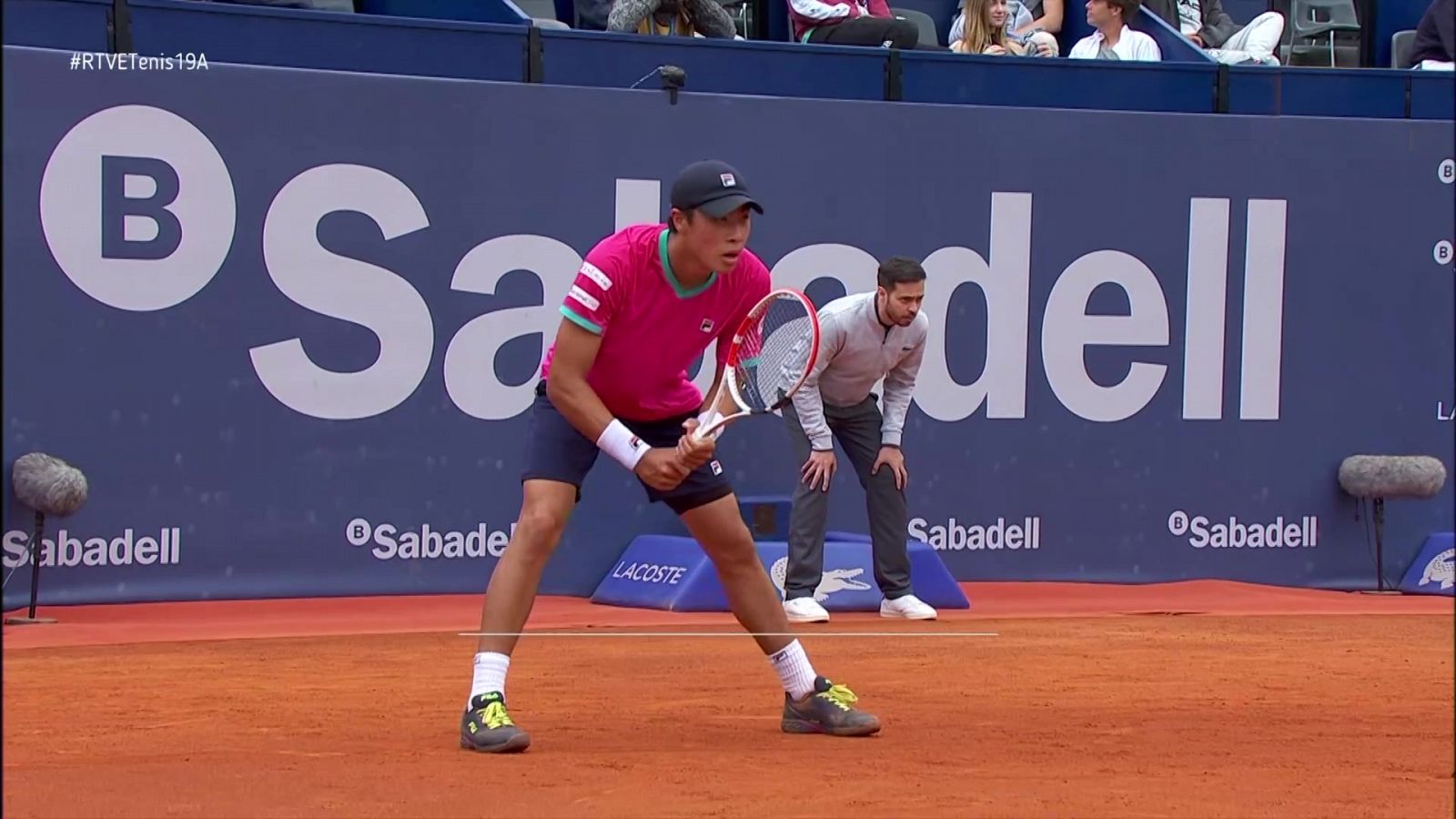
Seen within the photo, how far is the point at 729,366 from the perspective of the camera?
16.1 ft

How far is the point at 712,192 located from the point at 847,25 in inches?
242

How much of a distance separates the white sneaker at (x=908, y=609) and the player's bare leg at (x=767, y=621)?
136 inches

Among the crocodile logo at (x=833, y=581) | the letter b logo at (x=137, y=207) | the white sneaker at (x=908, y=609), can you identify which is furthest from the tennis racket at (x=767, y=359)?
the letter b logo at (x=137, y=207)

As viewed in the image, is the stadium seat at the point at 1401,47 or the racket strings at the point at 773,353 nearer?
the racket strings at the point at 773,353

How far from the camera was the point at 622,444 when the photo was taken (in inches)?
180

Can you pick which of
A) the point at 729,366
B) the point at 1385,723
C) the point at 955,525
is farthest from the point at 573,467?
the point at 955,525

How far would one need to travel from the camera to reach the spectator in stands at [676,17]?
32.4ft

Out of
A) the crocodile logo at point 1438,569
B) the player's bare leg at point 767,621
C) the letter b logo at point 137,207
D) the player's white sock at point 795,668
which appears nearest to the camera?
the player's bare leg at point 767,621

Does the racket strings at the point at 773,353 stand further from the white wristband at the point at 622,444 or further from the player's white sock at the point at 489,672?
the player's white sock at the point at 489,672

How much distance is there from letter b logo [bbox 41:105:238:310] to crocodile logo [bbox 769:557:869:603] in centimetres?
312

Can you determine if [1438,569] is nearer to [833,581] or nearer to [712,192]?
[833,581]

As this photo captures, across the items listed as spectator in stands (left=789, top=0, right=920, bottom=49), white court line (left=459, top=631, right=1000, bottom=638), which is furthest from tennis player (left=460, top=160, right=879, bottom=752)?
spectator in stands (left=789, top=0, right=920, bottom=49)

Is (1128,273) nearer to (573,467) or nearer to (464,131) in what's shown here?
(464,131)

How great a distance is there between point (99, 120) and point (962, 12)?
5426 mm
